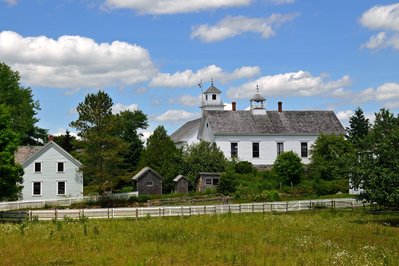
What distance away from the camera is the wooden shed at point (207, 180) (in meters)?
61.9

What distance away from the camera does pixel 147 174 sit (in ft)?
202

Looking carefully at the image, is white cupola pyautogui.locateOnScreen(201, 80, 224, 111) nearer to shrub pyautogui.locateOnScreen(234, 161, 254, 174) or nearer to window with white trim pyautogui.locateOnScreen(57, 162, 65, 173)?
shrub pyautogui.locateOnScreen(234, 161, 254, 174)

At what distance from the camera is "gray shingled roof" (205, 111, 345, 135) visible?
71.0 m

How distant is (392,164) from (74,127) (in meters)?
34.9

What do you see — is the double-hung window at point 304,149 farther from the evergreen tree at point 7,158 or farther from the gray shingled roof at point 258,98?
the evergreen tree at point 7,158

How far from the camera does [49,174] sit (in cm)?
6362

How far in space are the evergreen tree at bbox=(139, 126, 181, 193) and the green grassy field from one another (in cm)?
2619

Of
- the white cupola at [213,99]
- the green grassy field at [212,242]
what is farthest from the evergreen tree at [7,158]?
the white cupola at [213,99]

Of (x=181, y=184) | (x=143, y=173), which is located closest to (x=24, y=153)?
(x=143, y=173)

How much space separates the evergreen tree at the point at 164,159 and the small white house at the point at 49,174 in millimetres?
7537

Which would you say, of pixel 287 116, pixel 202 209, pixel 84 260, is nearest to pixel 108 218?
pixel 202 209

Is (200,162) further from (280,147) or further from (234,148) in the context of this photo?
(280,147)

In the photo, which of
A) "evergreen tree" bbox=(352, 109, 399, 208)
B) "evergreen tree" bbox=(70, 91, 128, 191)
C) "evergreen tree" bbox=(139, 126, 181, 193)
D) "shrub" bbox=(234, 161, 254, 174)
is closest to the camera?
"evergreen tree" bbox=(352, 109, 399, 208)

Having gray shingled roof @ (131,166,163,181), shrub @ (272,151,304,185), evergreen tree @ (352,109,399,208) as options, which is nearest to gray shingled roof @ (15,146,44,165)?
gray shingled roof @ (131,166,163,181)
